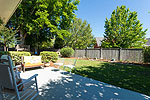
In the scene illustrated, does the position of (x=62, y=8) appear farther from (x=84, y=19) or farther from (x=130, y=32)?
(x=130, y=32)

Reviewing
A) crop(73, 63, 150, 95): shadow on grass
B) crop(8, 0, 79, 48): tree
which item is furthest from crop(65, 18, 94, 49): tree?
crop(73, 63, 150, 95): shadow on grass

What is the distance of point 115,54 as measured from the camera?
10.6 meters

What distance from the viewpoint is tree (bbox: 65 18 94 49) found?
22453 mm

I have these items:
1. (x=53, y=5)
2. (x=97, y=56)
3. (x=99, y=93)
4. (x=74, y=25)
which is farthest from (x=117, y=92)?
(x=74, y=25)

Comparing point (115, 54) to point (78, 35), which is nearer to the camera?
point (115, 54)

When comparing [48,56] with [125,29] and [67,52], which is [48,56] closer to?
[67,52]

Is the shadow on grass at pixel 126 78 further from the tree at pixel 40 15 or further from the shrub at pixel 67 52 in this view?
the tree at pixel 40 15

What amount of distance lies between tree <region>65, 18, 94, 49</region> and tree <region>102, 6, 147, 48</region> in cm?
884

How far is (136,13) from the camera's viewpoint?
13.8 m

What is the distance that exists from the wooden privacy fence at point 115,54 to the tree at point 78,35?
28.5 feet

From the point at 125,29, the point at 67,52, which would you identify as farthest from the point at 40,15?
the point at 125,29

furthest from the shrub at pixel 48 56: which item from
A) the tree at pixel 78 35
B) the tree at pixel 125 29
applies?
the tree at pixel 78 35

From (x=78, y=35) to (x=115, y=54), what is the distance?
1397 centimetres

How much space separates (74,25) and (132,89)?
21.9 m
